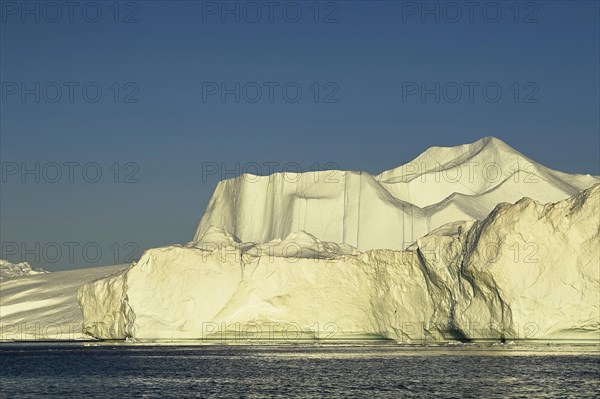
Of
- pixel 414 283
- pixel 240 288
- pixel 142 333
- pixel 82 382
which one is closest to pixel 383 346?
pixel 414 283

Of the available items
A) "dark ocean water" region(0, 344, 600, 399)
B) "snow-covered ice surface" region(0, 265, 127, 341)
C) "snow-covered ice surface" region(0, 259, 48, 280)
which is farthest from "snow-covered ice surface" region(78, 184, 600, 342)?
"snow-covered ice surface" region(0, 259, 48, 280)

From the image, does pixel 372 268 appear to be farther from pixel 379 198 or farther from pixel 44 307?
pixel 44 307

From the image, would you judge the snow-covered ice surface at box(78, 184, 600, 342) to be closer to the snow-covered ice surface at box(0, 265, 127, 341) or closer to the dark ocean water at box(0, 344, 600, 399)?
the dark ocean water at box(0, 344, 600, 399)

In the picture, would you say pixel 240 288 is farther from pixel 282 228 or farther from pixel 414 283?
pixel 282 228

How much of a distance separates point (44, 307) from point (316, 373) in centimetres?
5320

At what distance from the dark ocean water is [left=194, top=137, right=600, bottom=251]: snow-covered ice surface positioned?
69.2 feet

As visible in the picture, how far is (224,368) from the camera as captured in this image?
4716 cm

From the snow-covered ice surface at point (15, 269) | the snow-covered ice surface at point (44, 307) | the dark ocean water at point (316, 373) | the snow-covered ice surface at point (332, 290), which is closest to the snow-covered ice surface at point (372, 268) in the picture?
the snow-covered ice surface at point (332, 290)

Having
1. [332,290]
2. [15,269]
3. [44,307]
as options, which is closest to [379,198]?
[332,290]

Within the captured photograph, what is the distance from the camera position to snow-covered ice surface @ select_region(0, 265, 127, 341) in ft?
280

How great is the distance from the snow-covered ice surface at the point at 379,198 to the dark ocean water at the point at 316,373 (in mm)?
21084

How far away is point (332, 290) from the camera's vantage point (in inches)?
2447

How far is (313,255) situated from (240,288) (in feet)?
20.5

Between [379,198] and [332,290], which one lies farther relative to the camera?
[379,198]
